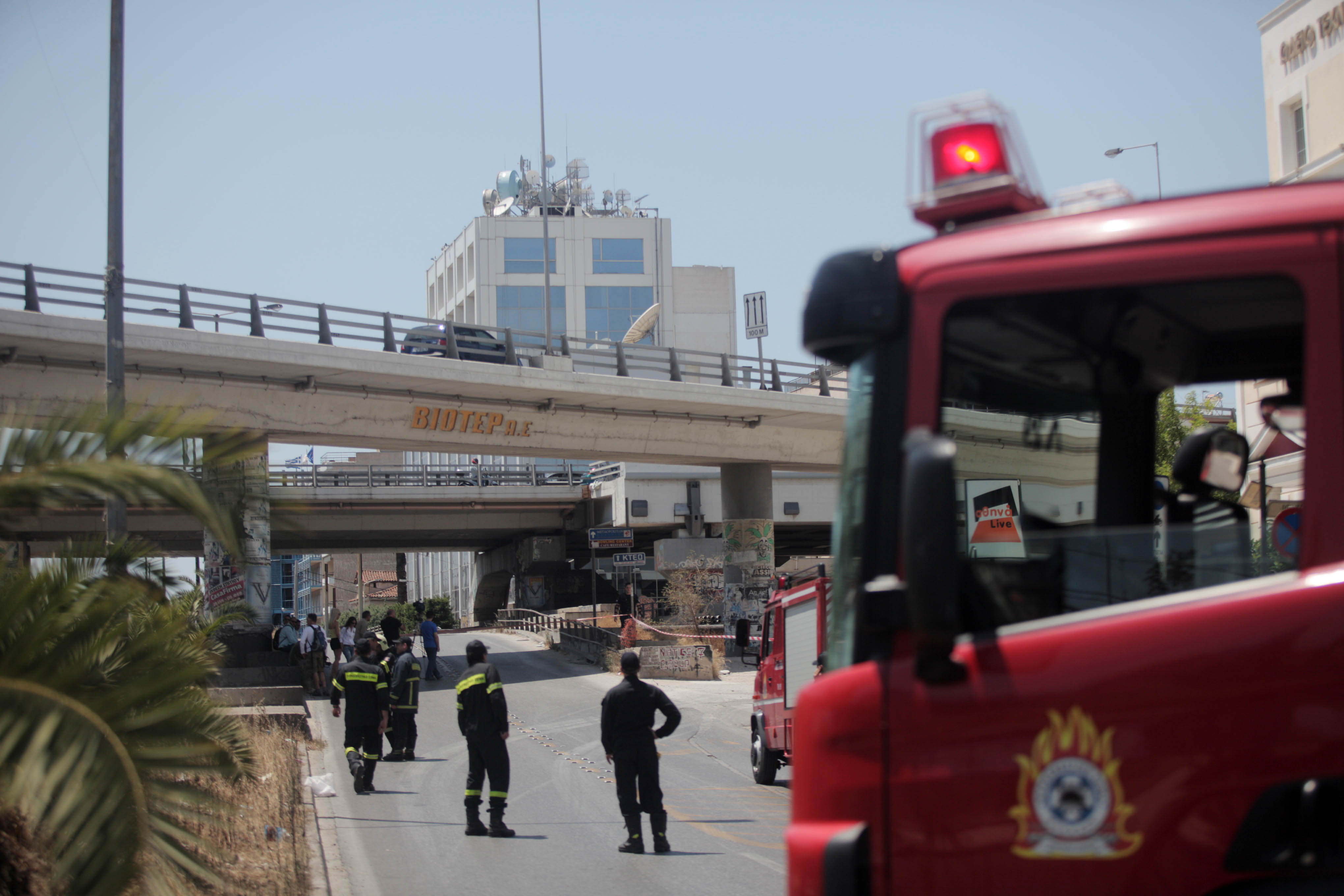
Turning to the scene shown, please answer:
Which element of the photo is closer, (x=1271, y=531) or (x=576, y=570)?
(x=1271, y=531)

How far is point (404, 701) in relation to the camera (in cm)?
1633

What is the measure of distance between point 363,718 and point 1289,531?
12293 millimetres

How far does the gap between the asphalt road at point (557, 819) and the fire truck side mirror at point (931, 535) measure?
6107 mm

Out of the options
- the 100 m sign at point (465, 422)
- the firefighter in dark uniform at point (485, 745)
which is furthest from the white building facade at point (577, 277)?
the firefighter in dark uniform at point (485, 745)

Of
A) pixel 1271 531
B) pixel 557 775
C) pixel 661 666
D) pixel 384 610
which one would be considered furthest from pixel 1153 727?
pixel 384 610

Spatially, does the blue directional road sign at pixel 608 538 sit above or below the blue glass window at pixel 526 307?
below

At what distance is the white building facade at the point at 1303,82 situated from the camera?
2750cm

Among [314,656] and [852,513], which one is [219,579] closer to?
[314,656]

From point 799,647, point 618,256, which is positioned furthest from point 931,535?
point 618,256

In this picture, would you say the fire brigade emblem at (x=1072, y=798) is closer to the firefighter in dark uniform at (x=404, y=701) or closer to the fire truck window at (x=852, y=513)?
the fire truck window at (x=852, y=513)

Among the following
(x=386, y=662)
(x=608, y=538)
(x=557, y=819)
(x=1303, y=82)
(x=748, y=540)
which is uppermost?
(x=1303, y=82)

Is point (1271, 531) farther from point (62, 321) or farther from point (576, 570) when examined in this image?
point (576, 570)

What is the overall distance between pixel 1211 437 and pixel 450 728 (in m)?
18.1

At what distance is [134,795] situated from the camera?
466cm
